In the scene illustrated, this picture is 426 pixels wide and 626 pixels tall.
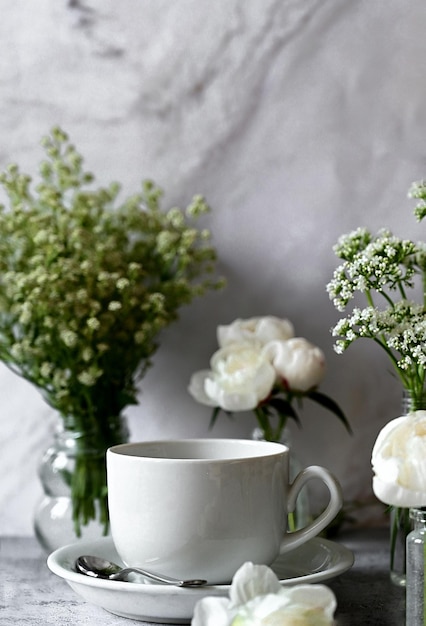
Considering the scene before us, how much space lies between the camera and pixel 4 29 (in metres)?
1.11

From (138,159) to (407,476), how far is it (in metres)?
0.64

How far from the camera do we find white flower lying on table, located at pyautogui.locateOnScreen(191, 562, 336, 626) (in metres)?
0.57

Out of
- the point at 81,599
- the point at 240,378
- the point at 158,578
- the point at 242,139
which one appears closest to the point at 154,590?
the point at 158,578

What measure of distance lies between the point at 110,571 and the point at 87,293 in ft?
1.04

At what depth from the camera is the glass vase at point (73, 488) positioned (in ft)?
3.13

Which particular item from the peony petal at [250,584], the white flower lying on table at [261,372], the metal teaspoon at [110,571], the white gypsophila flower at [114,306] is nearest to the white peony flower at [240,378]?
the white flower lying on table at [261,372]

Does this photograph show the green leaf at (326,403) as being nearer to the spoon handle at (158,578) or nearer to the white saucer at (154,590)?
the white saucer at (154,590)

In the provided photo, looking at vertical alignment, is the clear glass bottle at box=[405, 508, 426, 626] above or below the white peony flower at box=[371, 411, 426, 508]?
below

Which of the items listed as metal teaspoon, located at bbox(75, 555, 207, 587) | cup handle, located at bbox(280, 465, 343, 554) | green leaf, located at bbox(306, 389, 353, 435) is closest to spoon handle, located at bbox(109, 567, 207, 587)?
metal teaspoon, located at bbox(75, 555, 207, 587)

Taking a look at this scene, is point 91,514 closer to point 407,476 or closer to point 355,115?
point 407,476

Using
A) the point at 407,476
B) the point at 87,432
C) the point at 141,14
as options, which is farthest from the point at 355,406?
the point at 141,14

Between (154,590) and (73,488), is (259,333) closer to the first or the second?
(73,488)

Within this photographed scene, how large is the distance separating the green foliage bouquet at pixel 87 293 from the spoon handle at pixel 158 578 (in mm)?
225

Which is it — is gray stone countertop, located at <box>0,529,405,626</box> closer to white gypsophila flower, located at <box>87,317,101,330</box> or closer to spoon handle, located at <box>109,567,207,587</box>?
spoon handle, located at <box>109,567,207,587</box>
